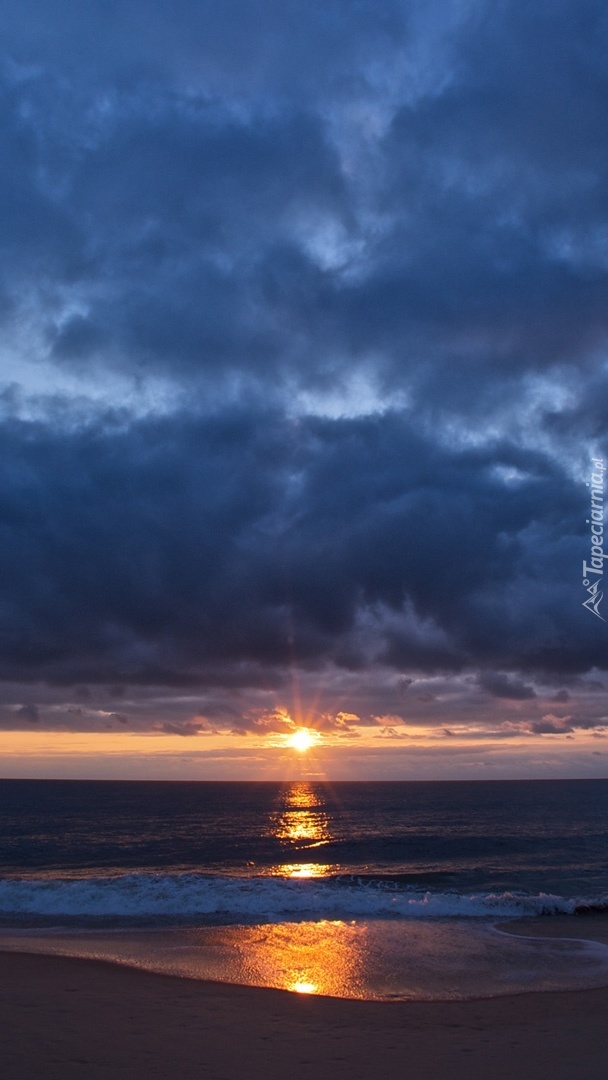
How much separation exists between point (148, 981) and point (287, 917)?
9709mm

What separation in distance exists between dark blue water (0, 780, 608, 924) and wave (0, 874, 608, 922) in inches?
2.5

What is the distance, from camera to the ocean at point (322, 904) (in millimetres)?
18188

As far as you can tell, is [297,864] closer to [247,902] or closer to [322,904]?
[322,904]

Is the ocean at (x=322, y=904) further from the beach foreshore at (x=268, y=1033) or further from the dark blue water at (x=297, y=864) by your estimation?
the beach foreshore at (x=268, y=1033)

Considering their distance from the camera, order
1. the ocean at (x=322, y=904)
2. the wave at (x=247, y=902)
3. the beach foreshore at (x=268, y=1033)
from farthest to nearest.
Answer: the wave at (x=247, y=902)
the ocean at (x=322, y=904)
the beach foreshore at (x=268, y=1033)

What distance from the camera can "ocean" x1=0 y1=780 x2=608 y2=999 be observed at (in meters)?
18.2

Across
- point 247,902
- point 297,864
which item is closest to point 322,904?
point 247,902

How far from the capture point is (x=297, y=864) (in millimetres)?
41125

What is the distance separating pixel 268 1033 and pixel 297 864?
2961cm

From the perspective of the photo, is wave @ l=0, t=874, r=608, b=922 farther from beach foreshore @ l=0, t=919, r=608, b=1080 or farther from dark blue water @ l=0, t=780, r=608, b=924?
beach foreshore @ l=0, t=919, r=608, b=1080

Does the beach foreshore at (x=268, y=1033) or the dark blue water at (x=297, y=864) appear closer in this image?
the beach foreshore at (x=268, y=1033)

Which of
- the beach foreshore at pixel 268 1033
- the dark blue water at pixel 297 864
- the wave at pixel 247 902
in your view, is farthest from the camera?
the dark blue water at pixel 297 864

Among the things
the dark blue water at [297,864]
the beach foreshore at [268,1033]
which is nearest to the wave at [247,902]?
the dark blue water at [297,864]

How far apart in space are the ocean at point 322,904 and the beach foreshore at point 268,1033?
4.44ft
